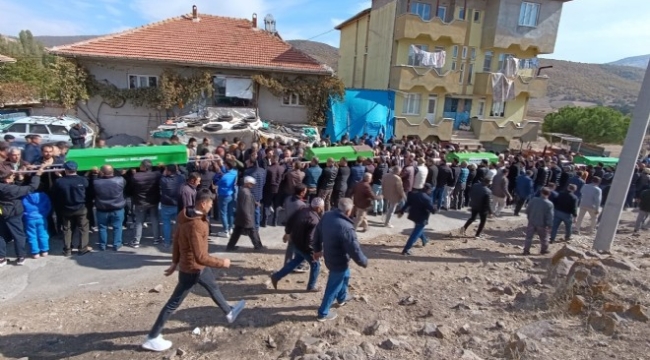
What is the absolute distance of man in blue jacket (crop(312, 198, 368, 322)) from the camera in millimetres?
5402

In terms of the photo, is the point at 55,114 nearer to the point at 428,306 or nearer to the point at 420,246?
the point at 420,246

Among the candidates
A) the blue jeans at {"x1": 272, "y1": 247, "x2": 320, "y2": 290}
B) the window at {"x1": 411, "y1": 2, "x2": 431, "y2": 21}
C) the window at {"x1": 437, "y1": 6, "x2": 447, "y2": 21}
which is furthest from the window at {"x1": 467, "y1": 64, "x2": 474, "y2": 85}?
the blue jeans at {"x1": 272, "y1": 247, "x2": 320, "y2": 290}

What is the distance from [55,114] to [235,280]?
17292 millimetres

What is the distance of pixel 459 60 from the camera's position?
2530 cm

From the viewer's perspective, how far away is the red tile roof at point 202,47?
715 inches

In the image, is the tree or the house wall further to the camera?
the tree

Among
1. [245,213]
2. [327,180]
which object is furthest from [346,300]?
[327,180]

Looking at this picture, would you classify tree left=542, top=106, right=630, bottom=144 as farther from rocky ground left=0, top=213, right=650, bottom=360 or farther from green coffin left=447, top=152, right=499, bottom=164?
rocky ground left=0, top=213, right=650, bottom=360

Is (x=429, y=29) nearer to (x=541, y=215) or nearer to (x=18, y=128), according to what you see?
(x=541, y=215)

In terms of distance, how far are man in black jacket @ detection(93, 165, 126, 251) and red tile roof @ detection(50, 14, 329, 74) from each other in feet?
40.0

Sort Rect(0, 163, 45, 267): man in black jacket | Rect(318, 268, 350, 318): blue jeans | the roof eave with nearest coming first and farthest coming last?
Rect(318, 268, 350, 318): blue jeans < Rect(0, 163, 45, 267): man in black jacket < the roof eave

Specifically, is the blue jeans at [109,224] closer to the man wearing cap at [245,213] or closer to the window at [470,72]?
the man wearing cap at [245,213]

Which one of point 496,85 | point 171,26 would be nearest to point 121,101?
point 171,26

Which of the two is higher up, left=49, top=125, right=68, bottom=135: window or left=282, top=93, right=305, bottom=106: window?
left=282, top=93, right=305, bottom=106: window
